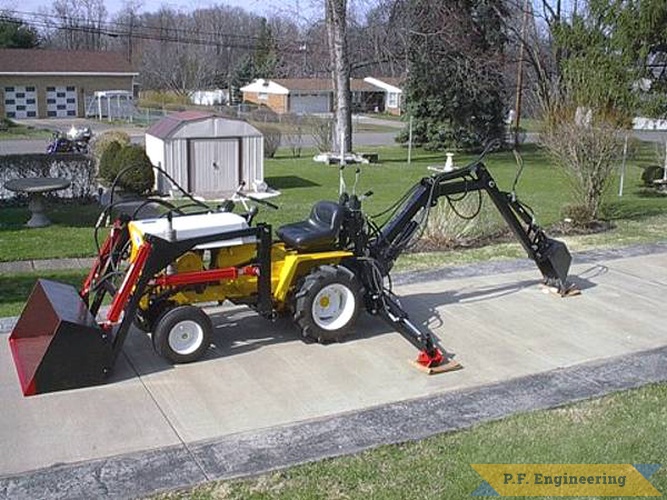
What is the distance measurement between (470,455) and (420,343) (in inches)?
59.5

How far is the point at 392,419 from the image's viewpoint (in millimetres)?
4918

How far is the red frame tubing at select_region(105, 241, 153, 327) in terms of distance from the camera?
5332mm

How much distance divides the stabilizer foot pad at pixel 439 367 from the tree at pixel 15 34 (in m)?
55.4

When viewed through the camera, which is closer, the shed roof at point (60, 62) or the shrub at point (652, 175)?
the shrub at point (652, 175)

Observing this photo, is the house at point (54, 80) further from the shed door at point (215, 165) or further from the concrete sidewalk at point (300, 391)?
the concrete sidewalk at point (300, 391)

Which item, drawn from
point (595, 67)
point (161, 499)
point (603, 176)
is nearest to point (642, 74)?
point (595, 67)

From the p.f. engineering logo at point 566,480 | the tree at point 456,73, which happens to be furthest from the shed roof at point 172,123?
the p.f. engineering logo at point 566,480

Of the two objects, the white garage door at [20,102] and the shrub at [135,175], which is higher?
the white garage door at [20,102]

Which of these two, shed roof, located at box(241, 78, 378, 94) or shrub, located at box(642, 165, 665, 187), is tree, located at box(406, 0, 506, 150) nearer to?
shrub, located at box(642, 165, 665, 187)

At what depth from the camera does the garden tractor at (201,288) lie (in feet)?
17.3

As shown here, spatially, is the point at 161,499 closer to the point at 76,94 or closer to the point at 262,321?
the point at 262,321

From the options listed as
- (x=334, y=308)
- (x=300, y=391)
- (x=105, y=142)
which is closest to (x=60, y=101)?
(x=105, y=142)

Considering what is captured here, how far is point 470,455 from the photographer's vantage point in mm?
4426

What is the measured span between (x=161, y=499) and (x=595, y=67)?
48.7ft
